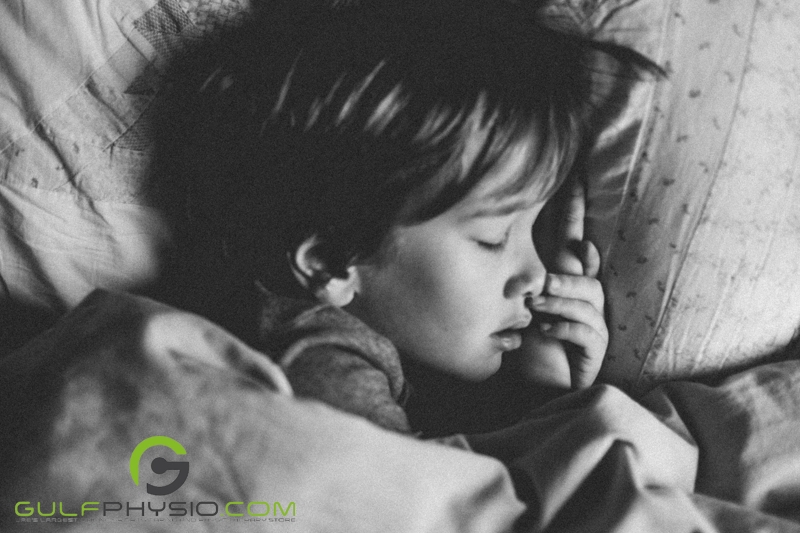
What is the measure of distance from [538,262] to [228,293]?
34cm

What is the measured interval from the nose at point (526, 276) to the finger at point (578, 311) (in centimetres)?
2

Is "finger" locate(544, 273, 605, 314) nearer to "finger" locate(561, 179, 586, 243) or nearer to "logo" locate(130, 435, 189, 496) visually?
"finger" locate(561, 179, 586, 243)

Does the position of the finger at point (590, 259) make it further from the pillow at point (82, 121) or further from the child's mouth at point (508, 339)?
the pillow at point (82, 121)

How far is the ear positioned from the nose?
0.56 ft

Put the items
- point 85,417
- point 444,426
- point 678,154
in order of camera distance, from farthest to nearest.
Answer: point 444,426
point 678,154
point 85,417

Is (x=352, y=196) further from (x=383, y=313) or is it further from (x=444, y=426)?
(x=444, y=426)

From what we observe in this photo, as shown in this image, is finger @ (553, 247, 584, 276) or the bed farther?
finger @ (553, 247, 584, 276)

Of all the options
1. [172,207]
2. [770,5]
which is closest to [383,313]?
[172,207]

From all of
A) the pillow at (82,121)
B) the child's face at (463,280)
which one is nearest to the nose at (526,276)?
the child's face at (463,280)

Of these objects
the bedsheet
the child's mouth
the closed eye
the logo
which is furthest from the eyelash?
Answer: the logo

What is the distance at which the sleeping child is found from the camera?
0.71m

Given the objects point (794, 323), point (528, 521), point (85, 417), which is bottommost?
point (794, 323)

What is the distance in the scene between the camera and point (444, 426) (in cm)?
86

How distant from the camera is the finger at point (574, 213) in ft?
2.55
